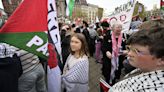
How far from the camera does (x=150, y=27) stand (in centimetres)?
164

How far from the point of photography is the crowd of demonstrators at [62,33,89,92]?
3.69 m

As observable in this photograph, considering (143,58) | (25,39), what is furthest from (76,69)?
(143,58)

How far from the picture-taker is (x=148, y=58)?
164 centimetres

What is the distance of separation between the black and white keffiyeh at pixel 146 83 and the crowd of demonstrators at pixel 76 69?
207cm

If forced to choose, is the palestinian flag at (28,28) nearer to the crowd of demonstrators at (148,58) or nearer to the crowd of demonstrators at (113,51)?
the crowd of demonstrators at (148,58)

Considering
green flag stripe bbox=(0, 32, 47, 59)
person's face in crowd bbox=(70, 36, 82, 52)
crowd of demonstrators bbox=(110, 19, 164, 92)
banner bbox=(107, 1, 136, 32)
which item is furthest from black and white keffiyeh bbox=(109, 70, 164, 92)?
banner bbox=(107, 1, 136, 32)

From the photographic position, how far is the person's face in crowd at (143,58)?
1.63 meters

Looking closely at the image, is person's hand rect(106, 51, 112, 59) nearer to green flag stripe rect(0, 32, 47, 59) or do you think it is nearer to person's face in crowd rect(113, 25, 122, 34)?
person's face in crowd rect(113, 25, 122, 34)

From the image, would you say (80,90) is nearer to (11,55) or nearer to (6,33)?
(11,55)

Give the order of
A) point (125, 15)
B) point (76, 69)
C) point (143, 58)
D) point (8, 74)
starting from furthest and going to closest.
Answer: point (125, 15)
point (76, 69)
point (8, 74)
point (143, 58)

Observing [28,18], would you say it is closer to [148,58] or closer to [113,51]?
[148,58]

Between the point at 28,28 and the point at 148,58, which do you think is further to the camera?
the point at 28,28

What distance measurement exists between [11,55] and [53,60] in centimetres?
85

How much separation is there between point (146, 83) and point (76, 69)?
7.26ft
